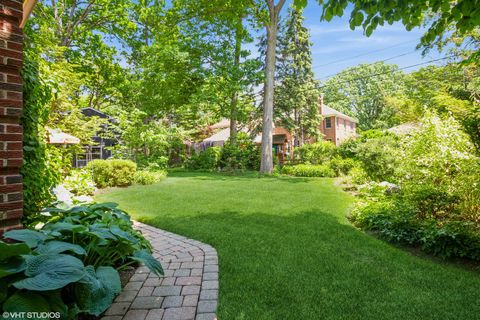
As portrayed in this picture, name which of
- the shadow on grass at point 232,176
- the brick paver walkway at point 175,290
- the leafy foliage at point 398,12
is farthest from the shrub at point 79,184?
the leafy foliage at point 398,12

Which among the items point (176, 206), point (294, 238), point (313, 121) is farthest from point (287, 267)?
point (313, 121)

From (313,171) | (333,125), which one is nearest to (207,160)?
(313,171)

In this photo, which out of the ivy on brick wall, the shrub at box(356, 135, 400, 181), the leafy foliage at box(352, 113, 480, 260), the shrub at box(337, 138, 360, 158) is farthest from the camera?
the shrub at box(337, 138, 360, 158)

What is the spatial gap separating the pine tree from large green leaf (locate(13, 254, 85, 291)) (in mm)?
23229

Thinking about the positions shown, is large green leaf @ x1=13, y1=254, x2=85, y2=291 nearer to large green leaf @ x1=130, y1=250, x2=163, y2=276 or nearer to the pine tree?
large green leaf @ x1=130, y1=250, x2=163, y2=276

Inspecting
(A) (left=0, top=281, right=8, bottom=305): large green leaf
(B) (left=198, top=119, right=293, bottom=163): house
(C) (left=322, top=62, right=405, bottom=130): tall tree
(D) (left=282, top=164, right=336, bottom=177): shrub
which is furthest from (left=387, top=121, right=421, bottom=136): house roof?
(C) (left=322, top=62, right=405, bottom=130): tall tree

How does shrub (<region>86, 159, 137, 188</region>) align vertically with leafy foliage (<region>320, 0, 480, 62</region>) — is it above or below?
below

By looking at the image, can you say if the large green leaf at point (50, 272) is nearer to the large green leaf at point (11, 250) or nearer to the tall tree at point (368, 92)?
the large green leaf at point (11, 250)

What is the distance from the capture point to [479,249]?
3.58 metres

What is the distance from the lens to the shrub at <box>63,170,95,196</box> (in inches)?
339

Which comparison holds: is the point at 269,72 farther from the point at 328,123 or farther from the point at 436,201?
the point at 328,123

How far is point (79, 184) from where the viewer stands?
8.80 metres

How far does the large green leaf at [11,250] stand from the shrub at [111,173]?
923 cm

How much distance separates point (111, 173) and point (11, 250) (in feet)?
30.5
